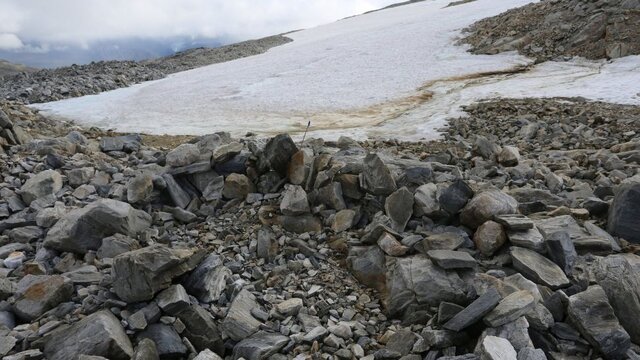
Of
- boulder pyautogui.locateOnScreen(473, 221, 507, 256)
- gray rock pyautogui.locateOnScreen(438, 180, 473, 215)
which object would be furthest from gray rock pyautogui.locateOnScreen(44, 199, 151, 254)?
boulder pyautogui.locateOnScreen(473, 221, 507, 256)

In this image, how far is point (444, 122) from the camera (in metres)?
16.8

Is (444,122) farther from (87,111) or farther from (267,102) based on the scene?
(87,111)

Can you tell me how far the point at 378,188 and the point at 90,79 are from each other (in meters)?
30.0

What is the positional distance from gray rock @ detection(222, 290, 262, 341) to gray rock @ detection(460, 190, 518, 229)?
11.5ft

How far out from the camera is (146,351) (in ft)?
16.3

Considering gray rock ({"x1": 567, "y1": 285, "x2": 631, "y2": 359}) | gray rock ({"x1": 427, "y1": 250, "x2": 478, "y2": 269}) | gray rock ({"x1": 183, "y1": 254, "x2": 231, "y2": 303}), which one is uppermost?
gray rock ({"x1": 183, "y1": 254, "x2": 231, "y2": 303})

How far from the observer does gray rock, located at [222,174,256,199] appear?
28.7ft

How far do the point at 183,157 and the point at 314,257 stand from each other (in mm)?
4303

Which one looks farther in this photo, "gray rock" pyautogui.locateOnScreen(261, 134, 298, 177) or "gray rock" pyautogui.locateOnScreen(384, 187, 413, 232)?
"gray rock" pyautogui.locateOnScreen(261, 134, 298, 177)

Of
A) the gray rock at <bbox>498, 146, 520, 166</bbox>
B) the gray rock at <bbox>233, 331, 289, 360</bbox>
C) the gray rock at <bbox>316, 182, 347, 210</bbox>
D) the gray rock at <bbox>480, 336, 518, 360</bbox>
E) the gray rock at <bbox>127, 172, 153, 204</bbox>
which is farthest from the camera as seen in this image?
the gray rock at <bbox>498, 146, 520, 166</bbox>

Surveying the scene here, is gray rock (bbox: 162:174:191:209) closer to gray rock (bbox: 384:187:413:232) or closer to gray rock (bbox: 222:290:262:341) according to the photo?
gray rock (bbox: 222:290:262:341)

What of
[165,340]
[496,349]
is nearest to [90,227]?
[165,340]

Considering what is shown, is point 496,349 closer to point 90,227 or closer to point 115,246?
point 115,246

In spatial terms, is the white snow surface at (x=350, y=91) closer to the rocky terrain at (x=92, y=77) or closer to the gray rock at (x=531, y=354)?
the rocky terrain at (x=92, y=77)
